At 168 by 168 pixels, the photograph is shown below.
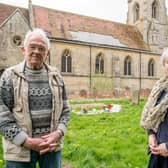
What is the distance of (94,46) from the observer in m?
29.8

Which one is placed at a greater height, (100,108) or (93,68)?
(93,68)

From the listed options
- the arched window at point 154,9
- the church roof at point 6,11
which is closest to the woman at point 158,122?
the church roof at point 6,11

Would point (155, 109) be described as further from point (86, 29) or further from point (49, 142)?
point (86, 29)

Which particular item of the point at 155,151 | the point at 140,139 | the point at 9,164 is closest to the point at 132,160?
the point at 140,139

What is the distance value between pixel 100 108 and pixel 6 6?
57.6 ft

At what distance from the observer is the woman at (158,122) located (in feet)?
9.93

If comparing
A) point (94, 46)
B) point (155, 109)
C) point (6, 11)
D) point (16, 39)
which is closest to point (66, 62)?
point (94, 46)

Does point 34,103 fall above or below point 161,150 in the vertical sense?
above

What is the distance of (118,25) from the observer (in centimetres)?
3472

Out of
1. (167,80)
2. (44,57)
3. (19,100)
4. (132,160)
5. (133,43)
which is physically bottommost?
(132,160)

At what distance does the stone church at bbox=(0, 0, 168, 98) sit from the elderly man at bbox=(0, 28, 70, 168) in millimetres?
22934

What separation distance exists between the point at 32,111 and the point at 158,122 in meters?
1.33

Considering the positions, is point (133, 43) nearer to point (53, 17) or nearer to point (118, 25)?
point (118, 25)

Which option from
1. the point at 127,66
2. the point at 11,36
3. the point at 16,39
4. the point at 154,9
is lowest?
the point at 127,66
